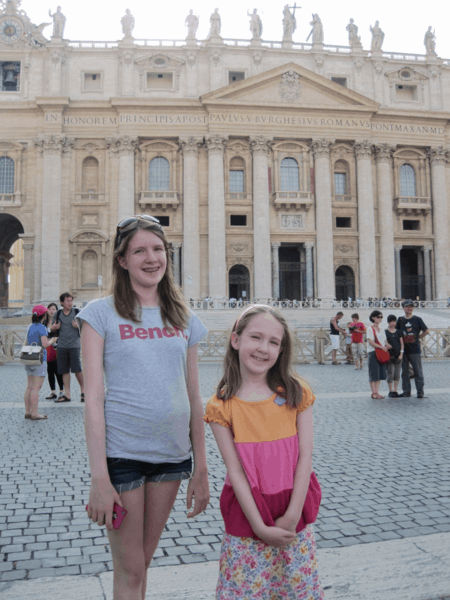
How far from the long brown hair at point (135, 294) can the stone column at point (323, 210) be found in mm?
33994

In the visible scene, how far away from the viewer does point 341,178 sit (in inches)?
1503

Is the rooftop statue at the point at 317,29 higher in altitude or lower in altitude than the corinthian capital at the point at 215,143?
higher

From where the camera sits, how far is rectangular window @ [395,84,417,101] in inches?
1545

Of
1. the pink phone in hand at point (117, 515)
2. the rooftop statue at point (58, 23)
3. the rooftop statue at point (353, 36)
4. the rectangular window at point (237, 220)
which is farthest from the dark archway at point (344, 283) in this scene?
the pink phone in hand at point (117, 515)

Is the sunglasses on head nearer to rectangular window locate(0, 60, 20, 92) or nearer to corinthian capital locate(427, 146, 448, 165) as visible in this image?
rectangular window locate(0, 60, 20, 92)

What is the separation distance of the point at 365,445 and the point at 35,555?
4.36m

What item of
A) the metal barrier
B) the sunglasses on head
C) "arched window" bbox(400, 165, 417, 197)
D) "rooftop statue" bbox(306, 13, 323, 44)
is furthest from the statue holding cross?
the sunglasses on head

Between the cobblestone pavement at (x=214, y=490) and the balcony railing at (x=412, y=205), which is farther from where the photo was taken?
the balcony railing at (x=412, y=205)

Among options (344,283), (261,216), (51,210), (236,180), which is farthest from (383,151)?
(51,210)

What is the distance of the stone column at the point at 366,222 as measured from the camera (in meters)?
36.5

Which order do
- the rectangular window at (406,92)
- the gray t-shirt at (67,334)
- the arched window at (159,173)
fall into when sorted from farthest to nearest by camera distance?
the rectangular window at (406,92) → the arched window at (159,173) → the gray t-shirt at (67,334)

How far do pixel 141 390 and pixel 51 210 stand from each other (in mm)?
34972

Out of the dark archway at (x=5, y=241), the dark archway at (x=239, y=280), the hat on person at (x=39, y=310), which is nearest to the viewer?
the hat on person at (x=39, y=310)

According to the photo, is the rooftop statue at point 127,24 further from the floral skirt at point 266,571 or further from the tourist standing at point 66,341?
the floral skirt at point 266,571
